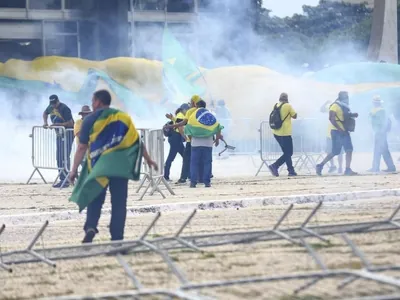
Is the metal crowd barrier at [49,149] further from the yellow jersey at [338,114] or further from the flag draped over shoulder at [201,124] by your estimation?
the yellow jersey at [338,114]

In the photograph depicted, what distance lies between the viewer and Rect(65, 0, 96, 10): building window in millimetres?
47906

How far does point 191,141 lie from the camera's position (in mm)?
20844

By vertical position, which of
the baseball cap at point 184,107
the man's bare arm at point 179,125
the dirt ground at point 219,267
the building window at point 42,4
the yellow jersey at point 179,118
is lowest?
the dirt ground at point 219,267

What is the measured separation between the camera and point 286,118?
76.1 ft

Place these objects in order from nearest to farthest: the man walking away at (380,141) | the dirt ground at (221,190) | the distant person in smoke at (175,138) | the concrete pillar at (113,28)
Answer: the dirt ground at (221,190), the distant person in smoke at (175,138), the man walking away at (380,141), the concrete pillar at (113,28)

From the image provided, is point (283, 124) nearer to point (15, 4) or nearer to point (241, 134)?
point (241, 134)

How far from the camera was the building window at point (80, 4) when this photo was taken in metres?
47.9

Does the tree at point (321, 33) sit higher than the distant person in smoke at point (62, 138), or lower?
higher

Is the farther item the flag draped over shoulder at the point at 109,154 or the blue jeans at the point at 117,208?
the blue jeans at the point at 117,208

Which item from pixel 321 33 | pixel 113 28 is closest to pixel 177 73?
pixel 113 28

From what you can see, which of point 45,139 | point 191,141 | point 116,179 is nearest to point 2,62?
point 45,139

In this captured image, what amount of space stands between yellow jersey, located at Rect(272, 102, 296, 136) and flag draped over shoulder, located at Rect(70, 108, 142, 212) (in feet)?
37.9

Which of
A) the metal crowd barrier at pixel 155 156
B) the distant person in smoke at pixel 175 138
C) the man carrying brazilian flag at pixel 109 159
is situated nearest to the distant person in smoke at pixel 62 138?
the distant person in smoke at pixel 175 138

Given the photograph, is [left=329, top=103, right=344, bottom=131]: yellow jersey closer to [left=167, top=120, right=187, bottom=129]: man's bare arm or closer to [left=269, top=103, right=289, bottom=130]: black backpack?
[left=269, top=103, right=289, bottom=130]: black backpack
